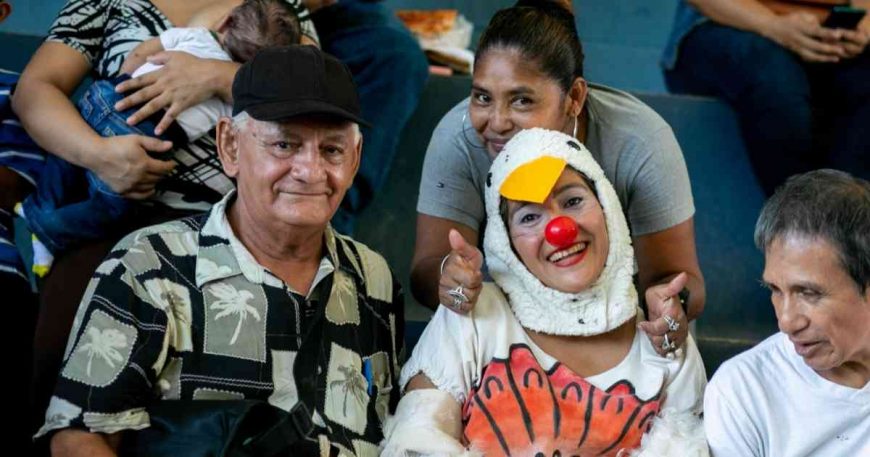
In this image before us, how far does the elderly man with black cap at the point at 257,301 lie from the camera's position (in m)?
2.01

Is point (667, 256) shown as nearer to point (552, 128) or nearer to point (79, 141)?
point (552, 128)

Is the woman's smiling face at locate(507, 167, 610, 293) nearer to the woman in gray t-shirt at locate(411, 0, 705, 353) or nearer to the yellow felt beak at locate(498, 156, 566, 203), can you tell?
the yellow felt beak at locate(498, 156, 566, 203)

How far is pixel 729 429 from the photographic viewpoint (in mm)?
2062

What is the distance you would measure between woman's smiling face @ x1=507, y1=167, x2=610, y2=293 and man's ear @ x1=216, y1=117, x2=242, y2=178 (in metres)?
0.48

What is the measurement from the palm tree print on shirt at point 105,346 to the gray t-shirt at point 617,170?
77 centimetres

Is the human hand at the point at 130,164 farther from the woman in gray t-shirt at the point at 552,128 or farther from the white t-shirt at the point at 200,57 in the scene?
the woman in gray t-shirt at the point at 552,128

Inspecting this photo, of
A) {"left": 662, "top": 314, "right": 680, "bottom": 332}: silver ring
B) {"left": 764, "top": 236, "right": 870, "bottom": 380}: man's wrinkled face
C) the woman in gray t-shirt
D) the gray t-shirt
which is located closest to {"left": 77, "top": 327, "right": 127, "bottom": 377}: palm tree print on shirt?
the woman in gray t-shirt

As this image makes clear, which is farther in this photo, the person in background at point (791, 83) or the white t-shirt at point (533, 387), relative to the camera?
the person in background at point (791, 83)

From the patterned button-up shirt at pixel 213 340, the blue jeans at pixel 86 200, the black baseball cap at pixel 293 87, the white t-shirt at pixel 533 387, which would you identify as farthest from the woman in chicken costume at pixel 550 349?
A: the blue jeans at pixel 86 200

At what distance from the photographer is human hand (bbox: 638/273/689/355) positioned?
2201 mm

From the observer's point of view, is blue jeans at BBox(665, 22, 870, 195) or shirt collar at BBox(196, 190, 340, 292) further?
blue jeans at BBox(665, 22, 870, 195)

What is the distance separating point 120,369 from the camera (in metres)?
2.00

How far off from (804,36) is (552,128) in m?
1.16

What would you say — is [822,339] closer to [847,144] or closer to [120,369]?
[120,369]
